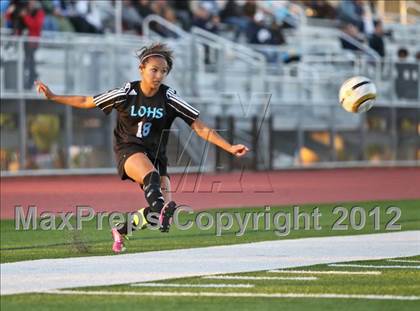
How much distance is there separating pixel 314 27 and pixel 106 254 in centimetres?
2579

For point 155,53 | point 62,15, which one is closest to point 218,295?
point 155,53

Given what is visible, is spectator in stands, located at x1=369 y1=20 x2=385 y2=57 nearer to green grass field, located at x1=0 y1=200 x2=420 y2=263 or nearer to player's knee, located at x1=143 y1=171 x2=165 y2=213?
green grass field, located at x1=0 y1=200 x2=420 y2=263

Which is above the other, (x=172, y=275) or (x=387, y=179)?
(x=172, y=275)

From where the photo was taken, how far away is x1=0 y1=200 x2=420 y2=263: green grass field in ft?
40.8

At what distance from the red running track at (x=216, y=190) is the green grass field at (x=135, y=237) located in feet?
8.84

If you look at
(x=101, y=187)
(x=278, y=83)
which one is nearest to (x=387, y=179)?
(x=278, y=83)

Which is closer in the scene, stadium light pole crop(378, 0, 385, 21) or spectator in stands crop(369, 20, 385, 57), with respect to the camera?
spectator in stands crop(369, 20, 385, 57)

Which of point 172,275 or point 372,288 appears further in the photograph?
point 172,275

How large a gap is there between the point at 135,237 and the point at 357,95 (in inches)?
122

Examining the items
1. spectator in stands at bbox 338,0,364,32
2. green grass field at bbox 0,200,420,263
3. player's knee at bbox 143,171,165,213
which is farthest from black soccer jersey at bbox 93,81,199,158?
spectator in stands at bbox 338,0,364,32

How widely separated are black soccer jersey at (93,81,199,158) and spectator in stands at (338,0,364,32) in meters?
26.2

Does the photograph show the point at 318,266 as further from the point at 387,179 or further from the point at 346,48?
the point at 346,48

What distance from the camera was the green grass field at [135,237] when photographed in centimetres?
1243

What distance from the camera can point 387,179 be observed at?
28.5m
